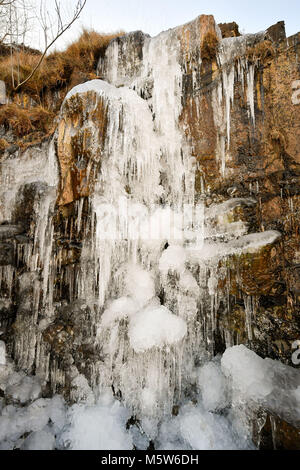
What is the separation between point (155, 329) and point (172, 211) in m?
1.77

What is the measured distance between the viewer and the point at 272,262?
3.04 meters

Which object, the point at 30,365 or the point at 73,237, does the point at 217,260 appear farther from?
the point at 30,365

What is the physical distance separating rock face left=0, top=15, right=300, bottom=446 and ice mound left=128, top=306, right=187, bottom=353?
0.15m

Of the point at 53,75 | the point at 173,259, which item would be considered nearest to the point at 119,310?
the point at 173,259

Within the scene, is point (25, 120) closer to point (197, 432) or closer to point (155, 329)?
point (155, 329)

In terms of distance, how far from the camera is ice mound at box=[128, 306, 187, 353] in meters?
3.10

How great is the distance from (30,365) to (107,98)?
4529 millimetres

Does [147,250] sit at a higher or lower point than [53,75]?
lower

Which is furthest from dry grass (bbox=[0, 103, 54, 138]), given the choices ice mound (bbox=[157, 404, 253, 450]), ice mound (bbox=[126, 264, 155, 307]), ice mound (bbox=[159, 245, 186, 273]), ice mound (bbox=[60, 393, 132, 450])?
ice mound (bbox=[157, 404, 253, 450])

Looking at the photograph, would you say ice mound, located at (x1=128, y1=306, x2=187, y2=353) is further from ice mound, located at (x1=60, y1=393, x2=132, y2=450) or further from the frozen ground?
ice mound, located at (x1=60, y1=393, x2=132, y2=450)

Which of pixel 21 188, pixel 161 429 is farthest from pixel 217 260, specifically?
pixel 21 188

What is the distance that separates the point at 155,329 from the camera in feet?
10.3

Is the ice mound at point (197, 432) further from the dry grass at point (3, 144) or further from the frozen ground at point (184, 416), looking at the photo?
the dry grass at point (3, 144)

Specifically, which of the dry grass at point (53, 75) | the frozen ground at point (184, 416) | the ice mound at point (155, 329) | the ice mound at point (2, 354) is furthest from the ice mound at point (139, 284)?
the dry grass at point (53, 75)
